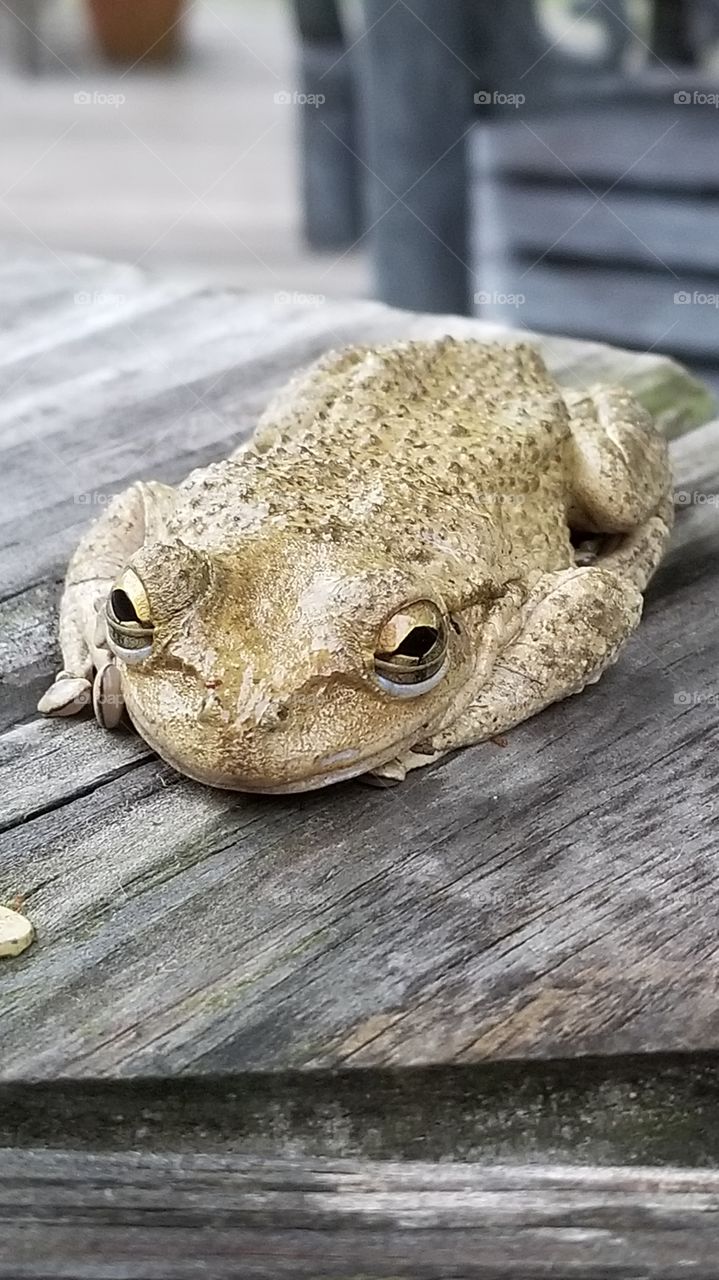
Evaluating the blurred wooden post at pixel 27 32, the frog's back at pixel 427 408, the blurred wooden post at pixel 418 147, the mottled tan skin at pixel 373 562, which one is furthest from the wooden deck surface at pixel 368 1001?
the blurred wooden post at pixel 27 32

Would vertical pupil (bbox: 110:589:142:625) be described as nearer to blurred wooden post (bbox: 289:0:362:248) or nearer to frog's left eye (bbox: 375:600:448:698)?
frog's left eye (bbox: 375:600:448:698)

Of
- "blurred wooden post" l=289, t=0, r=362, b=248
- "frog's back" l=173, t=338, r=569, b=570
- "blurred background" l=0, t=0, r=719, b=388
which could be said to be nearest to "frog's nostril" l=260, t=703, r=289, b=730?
"frog's back" l=173, t=338, r=569, b=570

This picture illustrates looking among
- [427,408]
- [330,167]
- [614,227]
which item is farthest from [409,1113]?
[330,167]

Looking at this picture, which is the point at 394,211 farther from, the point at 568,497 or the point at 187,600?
the point at 187,600

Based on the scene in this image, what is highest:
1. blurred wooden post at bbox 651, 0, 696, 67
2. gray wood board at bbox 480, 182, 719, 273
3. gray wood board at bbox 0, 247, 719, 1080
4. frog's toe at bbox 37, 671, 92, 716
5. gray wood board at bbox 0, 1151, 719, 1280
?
blurred wooden post at bbox 651, 0, 696, 67

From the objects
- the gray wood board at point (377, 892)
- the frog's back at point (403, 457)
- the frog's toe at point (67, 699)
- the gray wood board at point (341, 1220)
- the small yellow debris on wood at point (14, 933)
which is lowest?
the gray wood board at point (341, 1220)

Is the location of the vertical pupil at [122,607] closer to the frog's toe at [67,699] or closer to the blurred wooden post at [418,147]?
the frog's toe at [67,699]
